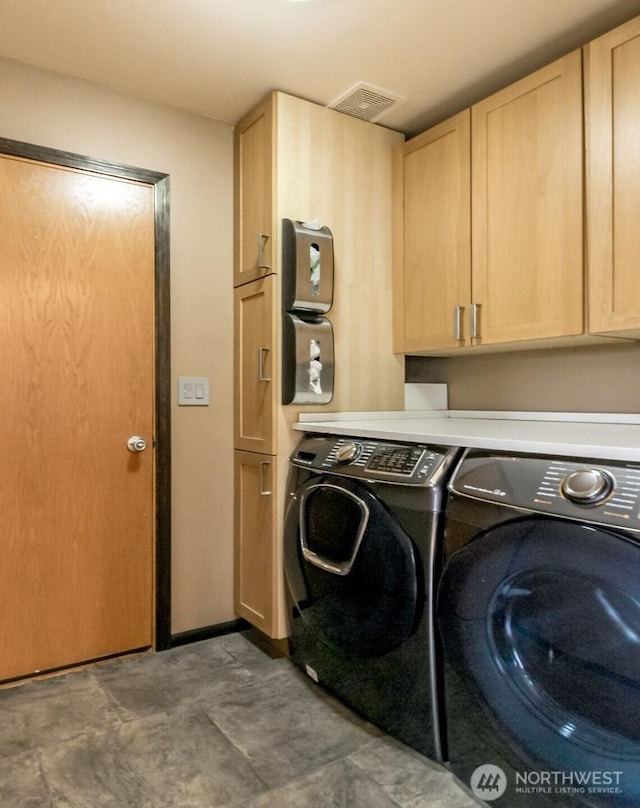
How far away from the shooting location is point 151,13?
1723 mm

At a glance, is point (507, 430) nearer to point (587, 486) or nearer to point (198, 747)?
point (587, 486)

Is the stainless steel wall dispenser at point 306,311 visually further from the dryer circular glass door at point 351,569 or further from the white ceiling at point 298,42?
the white ceiling at point 298,42

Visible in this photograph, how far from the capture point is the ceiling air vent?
85.1 inches

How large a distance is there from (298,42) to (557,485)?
168 centimetres

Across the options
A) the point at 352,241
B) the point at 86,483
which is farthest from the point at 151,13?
the point at 86,483

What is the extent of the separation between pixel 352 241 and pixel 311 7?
0.87m

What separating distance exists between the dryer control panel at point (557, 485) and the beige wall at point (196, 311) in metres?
1.28

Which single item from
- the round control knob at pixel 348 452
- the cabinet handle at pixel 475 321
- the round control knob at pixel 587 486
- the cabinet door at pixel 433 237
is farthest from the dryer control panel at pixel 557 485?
the cabinet door at pixel 433 237

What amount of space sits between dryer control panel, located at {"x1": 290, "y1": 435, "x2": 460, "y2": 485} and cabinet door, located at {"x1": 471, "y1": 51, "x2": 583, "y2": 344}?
0.67 m

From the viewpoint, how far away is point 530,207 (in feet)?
6.27

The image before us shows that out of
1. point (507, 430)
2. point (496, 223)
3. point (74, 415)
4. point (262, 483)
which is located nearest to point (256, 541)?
point (262, 483)

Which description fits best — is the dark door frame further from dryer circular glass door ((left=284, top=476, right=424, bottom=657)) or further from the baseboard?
dryer circular glass door ((left=284, top=476, right=424, bottom=657))

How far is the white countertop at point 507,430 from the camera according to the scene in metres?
1.25


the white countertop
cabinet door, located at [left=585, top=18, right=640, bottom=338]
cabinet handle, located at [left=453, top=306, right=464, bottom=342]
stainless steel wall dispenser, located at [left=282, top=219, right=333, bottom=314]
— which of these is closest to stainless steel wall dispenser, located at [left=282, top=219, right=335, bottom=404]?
stainless steel wall dispenser, located at [left=282, top=219, right=333, bottom=314]
